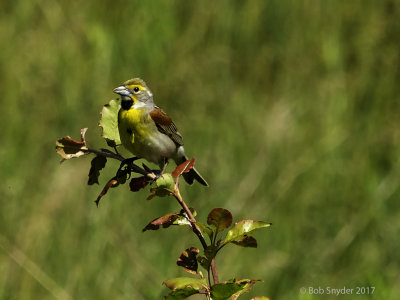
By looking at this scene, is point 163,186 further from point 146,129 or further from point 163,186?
point 146,129

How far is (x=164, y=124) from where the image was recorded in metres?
3.06

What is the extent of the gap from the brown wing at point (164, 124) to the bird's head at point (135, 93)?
3.5 inches

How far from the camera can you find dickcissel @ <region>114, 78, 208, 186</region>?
295 centimetres

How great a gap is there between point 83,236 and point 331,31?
3.03 metres

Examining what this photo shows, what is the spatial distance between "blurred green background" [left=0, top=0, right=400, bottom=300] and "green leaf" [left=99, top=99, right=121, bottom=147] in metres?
2.02

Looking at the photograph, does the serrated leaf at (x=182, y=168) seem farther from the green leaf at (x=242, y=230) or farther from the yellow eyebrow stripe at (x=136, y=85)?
the yellow eyebrow stripe at (x=136, y=85)

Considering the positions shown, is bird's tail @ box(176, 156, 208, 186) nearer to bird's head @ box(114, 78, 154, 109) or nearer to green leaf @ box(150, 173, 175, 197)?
bird's head @ box(114, 78, 154, 109)

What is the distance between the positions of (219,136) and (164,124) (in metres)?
2.64

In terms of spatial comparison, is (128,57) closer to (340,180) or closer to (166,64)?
(166,64)

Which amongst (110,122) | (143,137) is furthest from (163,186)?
(143,137)

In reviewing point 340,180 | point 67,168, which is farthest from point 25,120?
point 340,180

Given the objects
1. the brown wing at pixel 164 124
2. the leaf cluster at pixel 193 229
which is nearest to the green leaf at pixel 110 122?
the leaf cluster at pixel 193 229

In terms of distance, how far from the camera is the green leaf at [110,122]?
1.88 m

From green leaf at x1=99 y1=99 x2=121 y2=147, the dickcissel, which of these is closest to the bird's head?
the dickcissel
